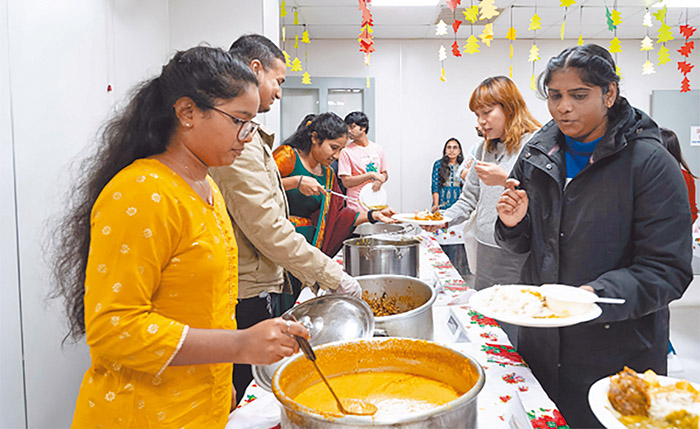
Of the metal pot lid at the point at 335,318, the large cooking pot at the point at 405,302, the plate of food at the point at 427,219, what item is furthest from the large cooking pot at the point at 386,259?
the plate of food at the point at 427,219

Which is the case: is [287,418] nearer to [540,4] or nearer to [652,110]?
[540,4]

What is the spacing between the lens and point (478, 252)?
2.23 m

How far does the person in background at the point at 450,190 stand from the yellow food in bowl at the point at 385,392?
4268 mm

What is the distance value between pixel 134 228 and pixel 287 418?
38 centimetres

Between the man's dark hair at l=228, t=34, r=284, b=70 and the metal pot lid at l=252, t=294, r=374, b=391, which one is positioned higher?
the man's dark hair at l=228, t=34, r=284, b=70

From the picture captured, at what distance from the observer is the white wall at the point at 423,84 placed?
580cm

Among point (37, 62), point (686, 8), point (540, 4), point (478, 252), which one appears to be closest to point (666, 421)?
point (478, 252)

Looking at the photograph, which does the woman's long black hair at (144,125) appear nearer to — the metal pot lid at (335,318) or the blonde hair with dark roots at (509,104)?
the metal pot lid at (335,318)

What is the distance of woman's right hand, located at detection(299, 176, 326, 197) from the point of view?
2201 millimetres

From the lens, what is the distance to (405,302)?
144cm

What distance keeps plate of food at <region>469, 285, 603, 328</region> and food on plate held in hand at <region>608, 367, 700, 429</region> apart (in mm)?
171

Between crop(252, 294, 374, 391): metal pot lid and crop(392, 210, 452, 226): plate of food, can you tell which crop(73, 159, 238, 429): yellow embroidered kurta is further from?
crop(392, 210, 452, 226): plate of food

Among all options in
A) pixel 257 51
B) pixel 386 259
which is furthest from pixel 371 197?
pixel 257 51

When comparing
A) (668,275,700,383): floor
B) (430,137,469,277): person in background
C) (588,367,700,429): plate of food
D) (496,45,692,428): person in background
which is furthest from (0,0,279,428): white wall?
(430,137,469,277): person in background
